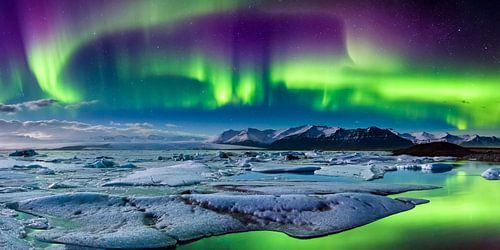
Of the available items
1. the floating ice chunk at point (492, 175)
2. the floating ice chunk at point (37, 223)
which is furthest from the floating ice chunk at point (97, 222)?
the floating ice chunk at point (492, 175)

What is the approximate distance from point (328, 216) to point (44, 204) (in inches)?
342

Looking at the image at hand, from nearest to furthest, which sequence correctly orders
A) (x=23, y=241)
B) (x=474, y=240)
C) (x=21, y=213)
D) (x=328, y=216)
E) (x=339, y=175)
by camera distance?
(x=23, y=241), (x=474, y=240), (x=328, y=216), (x=21, y=213), (x=339, y=175)

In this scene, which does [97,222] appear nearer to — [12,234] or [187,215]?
[12,234]

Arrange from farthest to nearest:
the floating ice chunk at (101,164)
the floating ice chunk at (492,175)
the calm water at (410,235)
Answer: the floating ice chunk at (101,164)
the floating ice chunk at (492,175)
the calm water at (410,235)

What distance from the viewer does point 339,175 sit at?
2828 cm

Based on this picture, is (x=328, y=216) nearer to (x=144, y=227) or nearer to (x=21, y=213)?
(x=144, y=227)

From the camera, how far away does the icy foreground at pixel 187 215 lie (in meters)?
9.52

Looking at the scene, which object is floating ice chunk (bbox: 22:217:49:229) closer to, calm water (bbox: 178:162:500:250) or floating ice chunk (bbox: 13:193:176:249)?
floating ice chunk (bbox: 13:193:176:249)

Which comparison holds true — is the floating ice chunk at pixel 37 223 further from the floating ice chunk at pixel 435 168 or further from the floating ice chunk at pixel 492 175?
the floating ice chunk at pixel 435 168

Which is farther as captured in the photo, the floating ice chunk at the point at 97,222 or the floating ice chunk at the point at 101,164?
the floating ice chunk at the point at 101,164

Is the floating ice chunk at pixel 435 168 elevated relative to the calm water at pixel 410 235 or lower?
elevated

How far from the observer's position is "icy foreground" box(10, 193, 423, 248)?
952cm

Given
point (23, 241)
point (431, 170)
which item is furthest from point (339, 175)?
point (23, 241)

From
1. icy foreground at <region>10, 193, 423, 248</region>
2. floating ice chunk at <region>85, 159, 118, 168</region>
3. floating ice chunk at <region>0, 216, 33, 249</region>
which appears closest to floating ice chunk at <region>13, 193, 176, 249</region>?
icy foreground at <region>10, 193, 423, 248</region>
